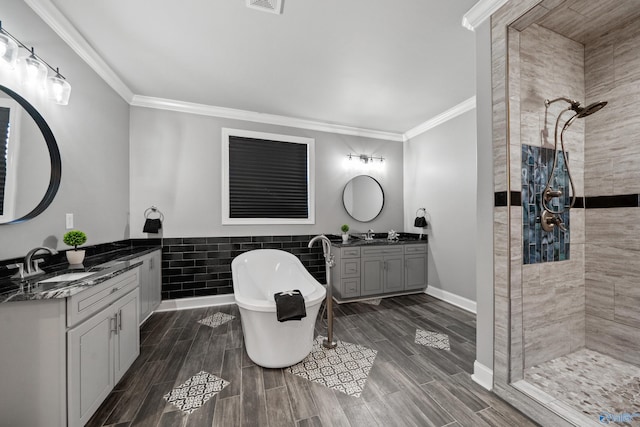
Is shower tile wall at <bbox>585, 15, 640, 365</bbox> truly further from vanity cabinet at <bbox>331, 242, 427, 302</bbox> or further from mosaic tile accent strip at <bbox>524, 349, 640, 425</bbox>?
vanity cabinet at <bbox>331, 242, 427, 302</bbox>

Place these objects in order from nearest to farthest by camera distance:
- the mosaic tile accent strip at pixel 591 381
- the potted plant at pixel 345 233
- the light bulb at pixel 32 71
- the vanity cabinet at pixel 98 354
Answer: the vanity cabinet at pixel 98 354, the mosaic tile accent strip at pixel 591 381, the light bulb at pixel 32 71, the potted plant at pixel 345 233

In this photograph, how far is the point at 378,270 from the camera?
3.58 m

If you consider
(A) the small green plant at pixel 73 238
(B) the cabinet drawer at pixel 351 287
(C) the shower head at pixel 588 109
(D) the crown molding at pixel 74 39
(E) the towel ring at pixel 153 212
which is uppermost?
(D) the crown molding at pixel 74 39

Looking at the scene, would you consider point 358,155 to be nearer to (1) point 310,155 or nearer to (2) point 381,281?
(1) point 310,155

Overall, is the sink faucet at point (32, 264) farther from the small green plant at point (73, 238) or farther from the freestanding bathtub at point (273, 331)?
the freestanding bathtub at point (273, 331)

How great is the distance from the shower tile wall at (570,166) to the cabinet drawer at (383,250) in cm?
190

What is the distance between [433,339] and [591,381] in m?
1.05

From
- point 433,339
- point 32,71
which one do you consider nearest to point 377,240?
point 433,339

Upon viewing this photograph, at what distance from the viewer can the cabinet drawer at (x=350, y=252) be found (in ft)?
11.3

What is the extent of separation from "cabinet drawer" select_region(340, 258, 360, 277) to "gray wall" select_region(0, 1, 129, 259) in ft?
8.83

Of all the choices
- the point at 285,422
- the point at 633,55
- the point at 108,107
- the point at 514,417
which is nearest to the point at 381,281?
the point at 514,417

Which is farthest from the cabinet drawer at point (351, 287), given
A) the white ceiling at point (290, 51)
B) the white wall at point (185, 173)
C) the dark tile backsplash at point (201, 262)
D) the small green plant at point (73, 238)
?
the small green plant at point (73, 238)

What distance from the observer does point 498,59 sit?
1654mm

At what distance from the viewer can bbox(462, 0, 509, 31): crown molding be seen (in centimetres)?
166
